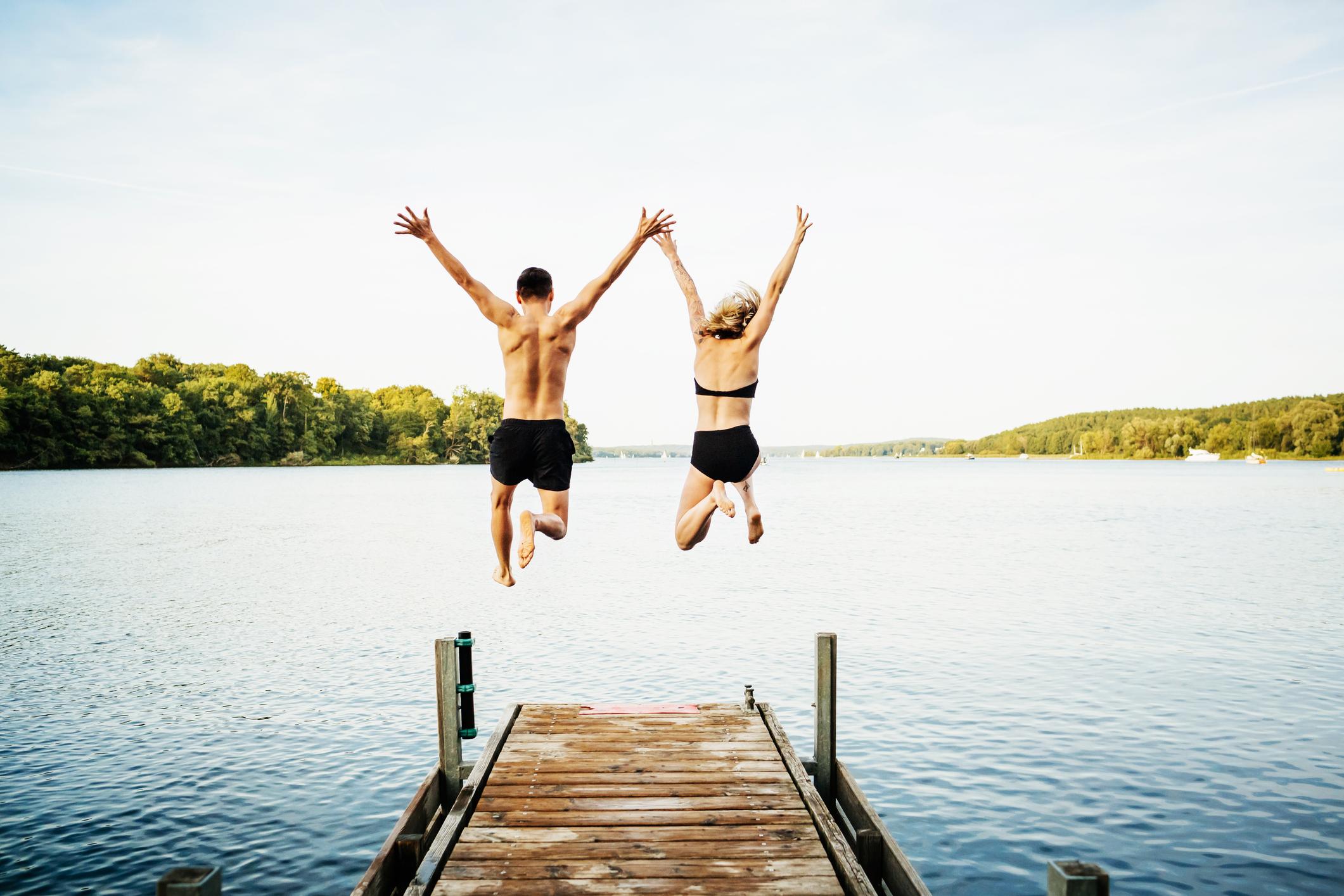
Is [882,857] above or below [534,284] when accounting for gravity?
below

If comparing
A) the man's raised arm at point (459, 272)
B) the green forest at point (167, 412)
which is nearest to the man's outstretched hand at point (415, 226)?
the man's raised arm at point (459, 272)

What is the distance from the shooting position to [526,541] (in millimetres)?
6277

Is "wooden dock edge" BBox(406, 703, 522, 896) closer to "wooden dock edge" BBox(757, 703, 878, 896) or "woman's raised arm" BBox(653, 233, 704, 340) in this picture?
"wooden dock edge" BBox(757, 703, 878, 896)

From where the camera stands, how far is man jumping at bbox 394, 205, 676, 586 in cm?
622

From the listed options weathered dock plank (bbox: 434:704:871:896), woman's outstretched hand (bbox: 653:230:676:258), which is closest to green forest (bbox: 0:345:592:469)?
weathered dock plank (bbox: 434:704:871:896)

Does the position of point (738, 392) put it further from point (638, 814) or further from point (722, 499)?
point (638, 814)

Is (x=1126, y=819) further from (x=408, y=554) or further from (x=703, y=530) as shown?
(x=408, y=554)

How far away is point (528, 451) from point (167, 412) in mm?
140385

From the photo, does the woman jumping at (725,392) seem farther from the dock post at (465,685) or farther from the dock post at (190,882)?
the dock post at (465,685)

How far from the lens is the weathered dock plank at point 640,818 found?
29.5 feet

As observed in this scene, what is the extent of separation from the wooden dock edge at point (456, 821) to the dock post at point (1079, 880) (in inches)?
213

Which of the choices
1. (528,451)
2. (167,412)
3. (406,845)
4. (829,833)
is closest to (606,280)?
(528,451)

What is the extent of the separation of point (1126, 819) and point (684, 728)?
772 centimetres

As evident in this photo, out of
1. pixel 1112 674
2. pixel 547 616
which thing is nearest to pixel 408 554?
pixel 547 616
